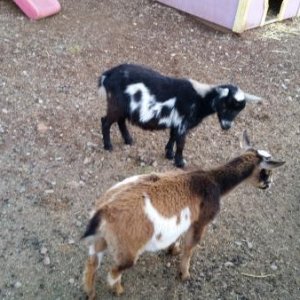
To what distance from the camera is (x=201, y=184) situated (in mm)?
3412

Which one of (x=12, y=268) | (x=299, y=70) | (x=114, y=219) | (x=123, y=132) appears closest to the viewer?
(x=114, y=219)

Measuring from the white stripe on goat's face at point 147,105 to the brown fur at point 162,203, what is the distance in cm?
114

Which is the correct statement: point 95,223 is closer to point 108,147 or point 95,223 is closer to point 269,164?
point 269,164

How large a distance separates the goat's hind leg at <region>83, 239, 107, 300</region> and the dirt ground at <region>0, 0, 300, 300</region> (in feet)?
0.46

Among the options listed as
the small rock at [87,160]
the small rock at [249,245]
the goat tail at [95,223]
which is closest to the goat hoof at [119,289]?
the goat tail at [95,223]

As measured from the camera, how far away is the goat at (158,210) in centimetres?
299

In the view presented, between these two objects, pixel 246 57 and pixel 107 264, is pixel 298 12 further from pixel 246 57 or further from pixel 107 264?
pixel 107 264

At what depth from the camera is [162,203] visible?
3.14 metres

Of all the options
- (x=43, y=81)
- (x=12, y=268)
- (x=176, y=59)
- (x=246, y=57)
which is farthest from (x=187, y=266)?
(x=246, y=57)

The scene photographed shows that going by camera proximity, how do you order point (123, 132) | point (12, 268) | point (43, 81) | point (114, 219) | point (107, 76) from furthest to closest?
point (43, 81) → point (123, 132) → point (107, 76) → point (12, 268) → point (114, 219)

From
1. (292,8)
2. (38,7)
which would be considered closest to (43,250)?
(38,7)

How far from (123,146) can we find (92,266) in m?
2.03

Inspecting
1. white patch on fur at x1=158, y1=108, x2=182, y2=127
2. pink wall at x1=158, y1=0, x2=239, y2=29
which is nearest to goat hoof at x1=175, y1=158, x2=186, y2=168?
white patch on fur at x1=158, y1=108, x2=182, y2=127

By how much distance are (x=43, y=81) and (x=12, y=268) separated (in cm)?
286
